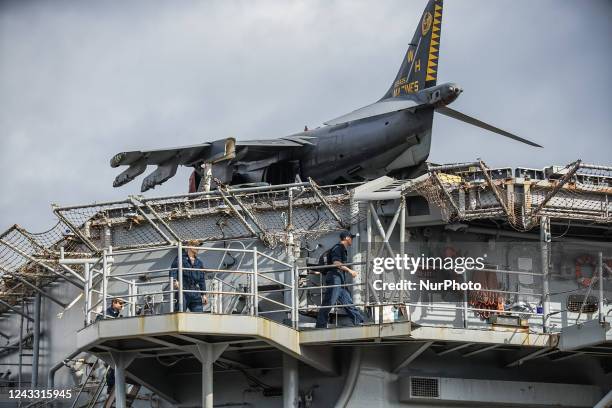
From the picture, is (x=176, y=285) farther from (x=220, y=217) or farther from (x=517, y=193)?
(x=517, y=193)

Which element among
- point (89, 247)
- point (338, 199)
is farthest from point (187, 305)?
point (89, 247)

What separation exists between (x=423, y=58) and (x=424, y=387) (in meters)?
14.9

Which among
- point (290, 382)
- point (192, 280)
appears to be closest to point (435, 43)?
point (290, 382)

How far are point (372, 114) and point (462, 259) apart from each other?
28.8ft

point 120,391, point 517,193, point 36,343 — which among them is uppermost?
point 517,193

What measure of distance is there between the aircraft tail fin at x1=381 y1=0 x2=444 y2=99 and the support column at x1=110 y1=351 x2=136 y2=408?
611 inches

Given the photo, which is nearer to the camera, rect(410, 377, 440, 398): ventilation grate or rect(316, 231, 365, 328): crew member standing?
rect(316, 231, 365, 328): crew member standing

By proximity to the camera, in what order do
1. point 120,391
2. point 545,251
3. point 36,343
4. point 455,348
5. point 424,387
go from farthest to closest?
point 36,343 → point 545,251 → point 424,387 → point 455,348 → point 120,391

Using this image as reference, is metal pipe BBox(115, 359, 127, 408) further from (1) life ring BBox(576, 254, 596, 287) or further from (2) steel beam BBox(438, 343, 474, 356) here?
(1) life ring BBox(576, 254, 596, 287)

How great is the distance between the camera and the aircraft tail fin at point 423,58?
109ft

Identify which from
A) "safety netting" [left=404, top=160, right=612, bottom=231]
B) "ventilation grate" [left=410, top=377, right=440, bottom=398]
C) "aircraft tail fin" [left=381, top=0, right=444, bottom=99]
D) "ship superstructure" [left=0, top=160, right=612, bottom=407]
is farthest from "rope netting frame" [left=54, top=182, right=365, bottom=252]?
"aircraft tail fin" [left=381, top=0, right=444, bottom=99]

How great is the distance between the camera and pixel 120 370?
20.0 m

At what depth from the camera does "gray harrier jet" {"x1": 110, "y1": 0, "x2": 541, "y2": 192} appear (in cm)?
3062

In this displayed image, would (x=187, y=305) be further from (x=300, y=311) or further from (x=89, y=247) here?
(x=89, y=247)
